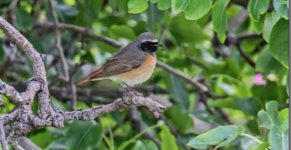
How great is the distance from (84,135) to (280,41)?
1.33 meters

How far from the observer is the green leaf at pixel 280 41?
2.79m

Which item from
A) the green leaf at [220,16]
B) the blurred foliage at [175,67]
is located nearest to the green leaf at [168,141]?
the blurred foliage at [175,67]

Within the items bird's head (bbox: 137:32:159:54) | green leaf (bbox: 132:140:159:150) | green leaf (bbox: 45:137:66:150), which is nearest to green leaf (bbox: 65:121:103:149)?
green leaf (bbox: 45:137:66:150)

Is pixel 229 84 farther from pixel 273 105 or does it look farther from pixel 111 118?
pixel 273 105

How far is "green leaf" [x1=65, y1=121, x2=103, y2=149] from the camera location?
3.68m

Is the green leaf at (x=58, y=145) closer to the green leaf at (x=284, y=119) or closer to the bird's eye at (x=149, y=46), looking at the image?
the bird's eye at (x=149, y=46)

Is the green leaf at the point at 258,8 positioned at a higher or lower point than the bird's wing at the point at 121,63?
higher

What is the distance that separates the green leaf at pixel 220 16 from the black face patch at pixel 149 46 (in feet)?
5.09

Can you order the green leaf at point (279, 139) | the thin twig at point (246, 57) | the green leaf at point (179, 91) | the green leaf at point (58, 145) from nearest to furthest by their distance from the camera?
the green leaf at point (279, 139)
the green leaf at point (58, 145)
the green leaf at point (179, 91)
the thin twig at point (246, 57)

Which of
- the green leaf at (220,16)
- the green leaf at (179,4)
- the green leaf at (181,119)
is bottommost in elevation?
the green leaf at (181,119)

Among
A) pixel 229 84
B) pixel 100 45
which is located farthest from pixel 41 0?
pixel 229 84

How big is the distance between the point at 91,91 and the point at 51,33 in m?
0.69

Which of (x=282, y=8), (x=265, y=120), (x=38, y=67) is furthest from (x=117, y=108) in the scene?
(x=282, y=8)

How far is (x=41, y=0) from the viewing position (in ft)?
14.7
